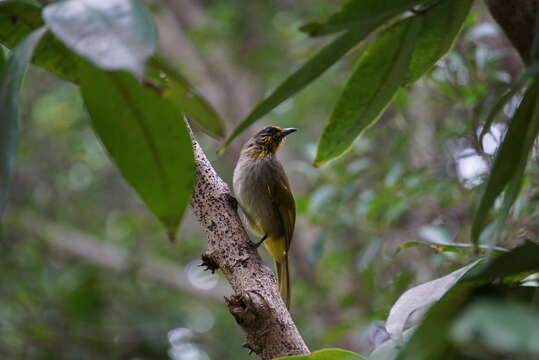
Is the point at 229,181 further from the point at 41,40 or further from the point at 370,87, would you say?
the point at 41,40

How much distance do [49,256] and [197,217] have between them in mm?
6293

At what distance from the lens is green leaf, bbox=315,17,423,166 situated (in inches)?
56.6

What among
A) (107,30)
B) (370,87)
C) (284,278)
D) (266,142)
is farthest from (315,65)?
(266,142)

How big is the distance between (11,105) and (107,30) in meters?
0.23

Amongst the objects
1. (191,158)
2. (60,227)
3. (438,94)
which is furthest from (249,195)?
(60,227)

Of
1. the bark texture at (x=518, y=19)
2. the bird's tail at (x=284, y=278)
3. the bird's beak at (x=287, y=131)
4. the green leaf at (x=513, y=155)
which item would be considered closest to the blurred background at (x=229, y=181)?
the bird's beak at (x=287, y=131)

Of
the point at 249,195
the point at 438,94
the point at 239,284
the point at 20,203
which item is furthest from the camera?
the point at 20,203

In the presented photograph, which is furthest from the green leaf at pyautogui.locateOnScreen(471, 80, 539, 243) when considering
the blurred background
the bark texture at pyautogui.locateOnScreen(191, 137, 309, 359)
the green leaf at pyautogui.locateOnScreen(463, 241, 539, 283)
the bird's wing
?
the bird's wing

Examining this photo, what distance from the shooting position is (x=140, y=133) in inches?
39.3

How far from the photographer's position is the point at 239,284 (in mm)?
1619

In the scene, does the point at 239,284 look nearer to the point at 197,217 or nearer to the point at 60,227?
the point at 197,217

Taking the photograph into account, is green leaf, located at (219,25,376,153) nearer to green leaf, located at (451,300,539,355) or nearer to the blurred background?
green leaf, located at (451,300,539,355)

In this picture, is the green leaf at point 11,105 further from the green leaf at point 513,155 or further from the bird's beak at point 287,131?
the bird's beak at point 287,131

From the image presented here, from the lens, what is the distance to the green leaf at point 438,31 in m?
A: 1.40
